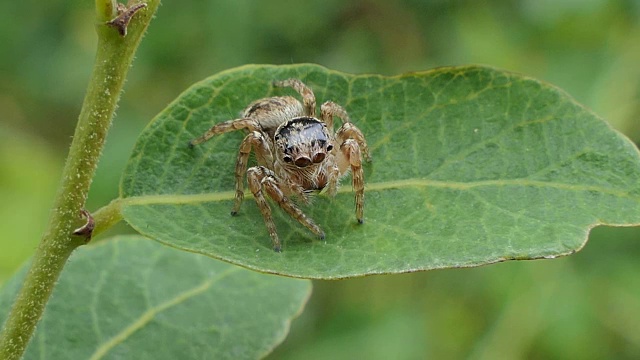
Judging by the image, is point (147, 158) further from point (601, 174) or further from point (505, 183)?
point (601, 174)

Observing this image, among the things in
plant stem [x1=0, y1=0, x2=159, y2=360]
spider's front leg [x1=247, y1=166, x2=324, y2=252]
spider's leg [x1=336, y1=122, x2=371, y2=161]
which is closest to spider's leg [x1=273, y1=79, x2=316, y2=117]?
spider's leg [x1=336, y1=122, x2=371, y2=161]

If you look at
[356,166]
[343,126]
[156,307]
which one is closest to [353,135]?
[343,126]

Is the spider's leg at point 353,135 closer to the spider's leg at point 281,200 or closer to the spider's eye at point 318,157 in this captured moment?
the spider's eye at point 318,157

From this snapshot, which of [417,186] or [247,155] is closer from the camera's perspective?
[417,186]

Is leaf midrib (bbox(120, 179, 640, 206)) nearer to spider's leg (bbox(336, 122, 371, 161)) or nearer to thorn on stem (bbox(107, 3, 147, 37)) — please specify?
spider's leg (bbox(336, 122, 371, 161))

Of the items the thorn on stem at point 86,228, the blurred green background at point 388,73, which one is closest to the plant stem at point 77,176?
the thorn on stem at point 86,228

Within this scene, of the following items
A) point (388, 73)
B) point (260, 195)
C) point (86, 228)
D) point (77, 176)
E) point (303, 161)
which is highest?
point (77, 176)

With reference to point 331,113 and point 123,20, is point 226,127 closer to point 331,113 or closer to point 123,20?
point 331,113
